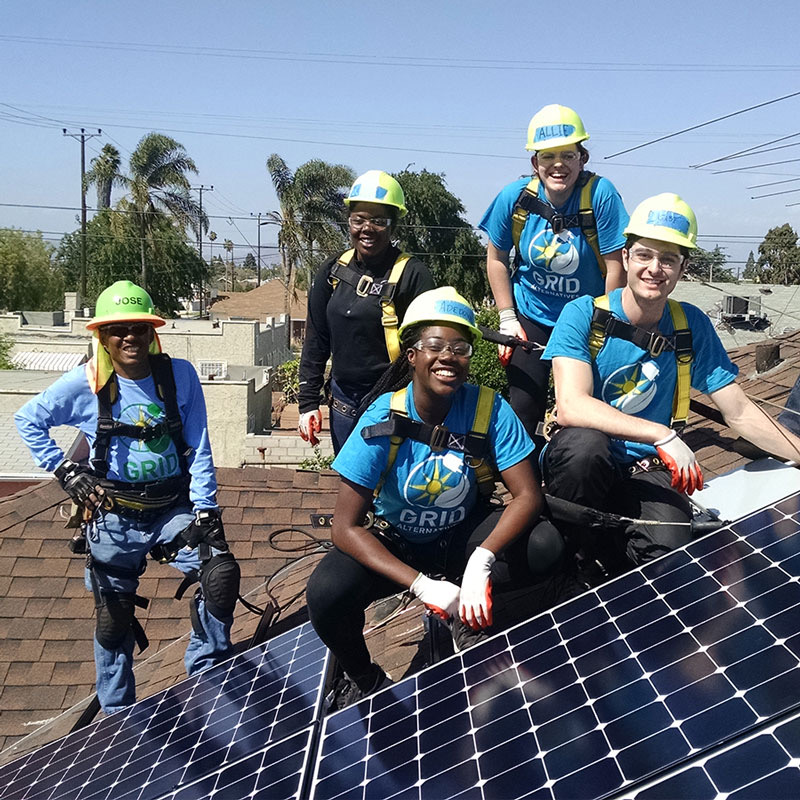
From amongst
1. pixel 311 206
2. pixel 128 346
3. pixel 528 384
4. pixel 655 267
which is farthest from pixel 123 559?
pixel 311 206

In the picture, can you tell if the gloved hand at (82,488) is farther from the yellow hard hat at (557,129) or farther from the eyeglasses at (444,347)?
the yellow hard hat at (557,129)

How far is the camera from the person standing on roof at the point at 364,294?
4.60 metres

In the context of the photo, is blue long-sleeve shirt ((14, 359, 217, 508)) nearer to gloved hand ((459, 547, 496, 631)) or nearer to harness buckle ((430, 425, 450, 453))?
harness buckle ((430, 425, 450, 453))

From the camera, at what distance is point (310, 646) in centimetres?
373

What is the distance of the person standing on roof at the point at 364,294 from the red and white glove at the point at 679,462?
163 centimetres

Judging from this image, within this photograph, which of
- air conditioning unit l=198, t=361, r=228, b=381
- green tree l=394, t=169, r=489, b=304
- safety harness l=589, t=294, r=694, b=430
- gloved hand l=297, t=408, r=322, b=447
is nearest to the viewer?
safety harness l=589, t=294, r=694, b=430

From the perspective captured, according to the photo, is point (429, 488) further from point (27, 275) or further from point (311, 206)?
point (27, 275)

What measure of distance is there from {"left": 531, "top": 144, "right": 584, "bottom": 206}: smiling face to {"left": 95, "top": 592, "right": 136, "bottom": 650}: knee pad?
3.01m

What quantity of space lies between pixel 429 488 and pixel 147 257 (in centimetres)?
5024

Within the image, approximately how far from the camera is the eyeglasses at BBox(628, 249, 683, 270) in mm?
3490

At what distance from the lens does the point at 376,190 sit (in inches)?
179

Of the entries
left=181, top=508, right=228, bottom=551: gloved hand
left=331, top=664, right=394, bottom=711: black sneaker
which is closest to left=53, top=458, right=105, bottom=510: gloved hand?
left=181, top=508, right=228, bottom=551: gloved hand

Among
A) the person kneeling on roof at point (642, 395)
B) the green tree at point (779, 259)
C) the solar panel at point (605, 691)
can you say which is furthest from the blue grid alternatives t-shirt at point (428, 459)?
the green tree at point (779, 259)

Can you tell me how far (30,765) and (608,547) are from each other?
2.77m
